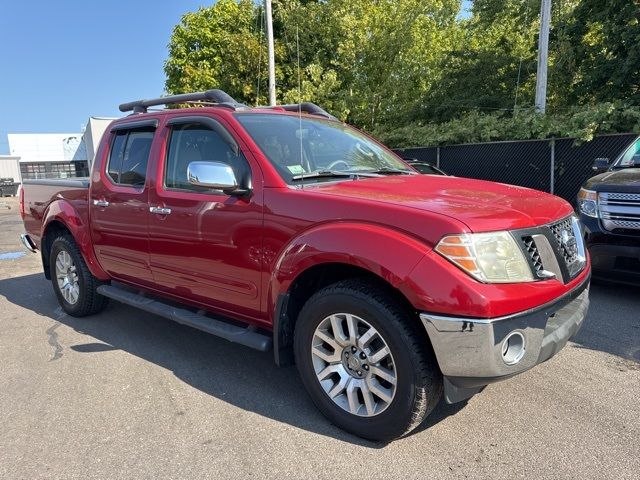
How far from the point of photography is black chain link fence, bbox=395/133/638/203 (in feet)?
32.6

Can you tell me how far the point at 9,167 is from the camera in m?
41.5

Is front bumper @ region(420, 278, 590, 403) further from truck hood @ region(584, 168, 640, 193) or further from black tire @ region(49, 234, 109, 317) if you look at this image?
black tire @ region(49, 234, 109, 317)

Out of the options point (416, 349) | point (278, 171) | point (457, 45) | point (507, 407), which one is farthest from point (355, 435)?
point (457, 45)

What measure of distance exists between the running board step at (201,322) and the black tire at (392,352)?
45 cm

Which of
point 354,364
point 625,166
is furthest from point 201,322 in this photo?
point 625,166

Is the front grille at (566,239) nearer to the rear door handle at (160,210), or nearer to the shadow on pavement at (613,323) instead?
the shadow on pavement at (613,323)

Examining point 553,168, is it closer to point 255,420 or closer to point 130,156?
point 130,156

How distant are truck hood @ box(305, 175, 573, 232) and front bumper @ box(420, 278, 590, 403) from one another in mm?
450

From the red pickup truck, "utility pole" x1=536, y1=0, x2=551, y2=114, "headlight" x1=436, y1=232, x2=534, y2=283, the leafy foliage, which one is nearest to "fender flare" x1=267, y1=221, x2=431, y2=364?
the red pickup truck

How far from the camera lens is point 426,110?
18.3 metres

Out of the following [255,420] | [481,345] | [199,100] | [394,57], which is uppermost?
[394,57]

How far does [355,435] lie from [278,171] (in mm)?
1651

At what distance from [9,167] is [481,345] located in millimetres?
48001

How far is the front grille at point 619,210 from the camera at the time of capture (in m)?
4.73
